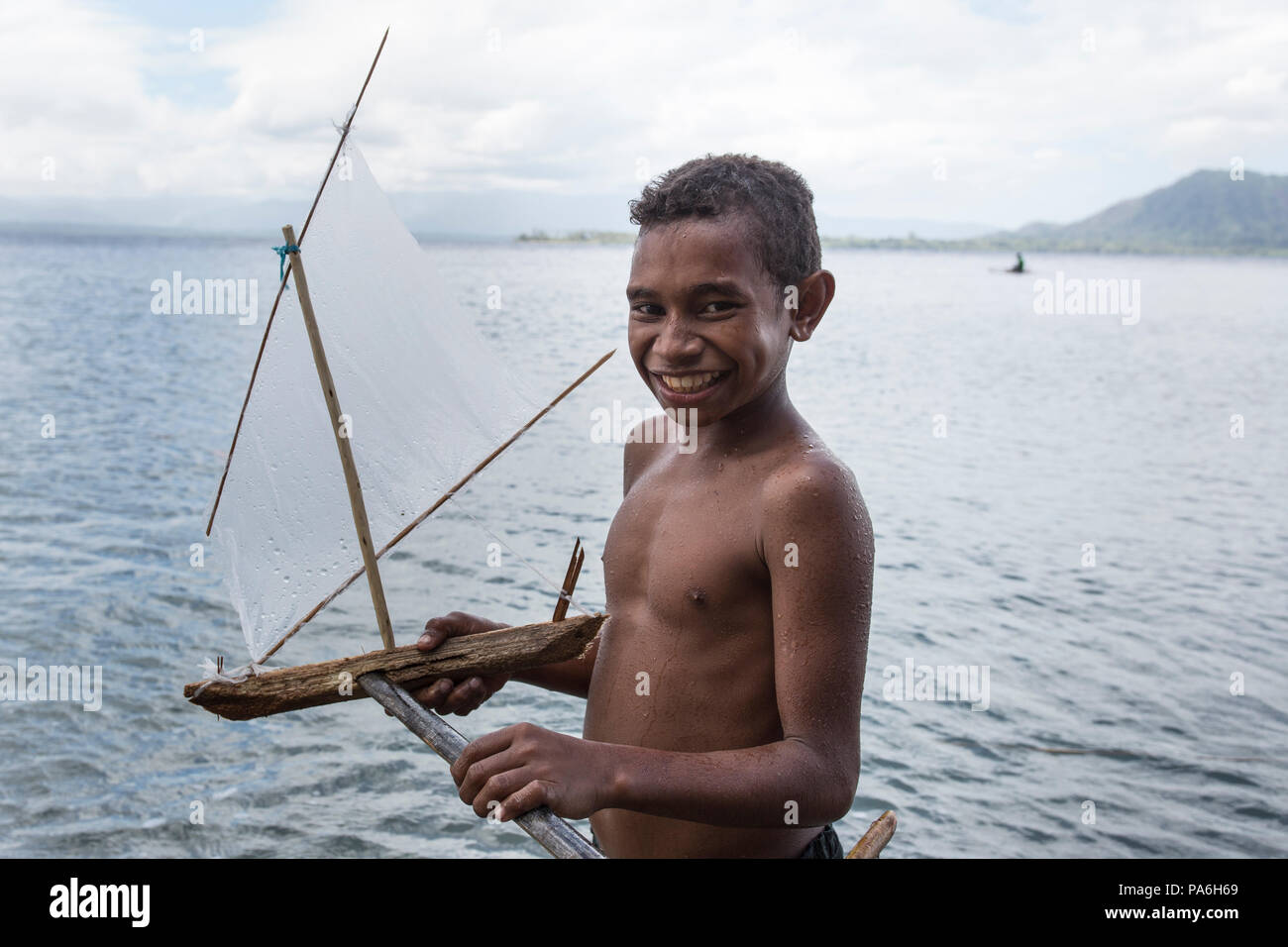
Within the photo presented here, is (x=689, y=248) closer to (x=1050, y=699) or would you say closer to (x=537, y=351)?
(x=1050, y=699)

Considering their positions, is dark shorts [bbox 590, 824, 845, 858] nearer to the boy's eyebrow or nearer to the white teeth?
the white teeth

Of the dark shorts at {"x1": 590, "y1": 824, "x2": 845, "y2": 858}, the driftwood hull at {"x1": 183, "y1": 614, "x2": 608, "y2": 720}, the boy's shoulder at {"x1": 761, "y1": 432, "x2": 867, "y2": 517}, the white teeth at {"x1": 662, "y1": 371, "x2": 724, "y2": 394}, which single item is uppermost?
the white teeth at {"x1": 662, "y1": 371, "x2": 724, "y2": 394}

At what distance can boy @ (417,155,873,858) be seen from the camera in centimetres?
173

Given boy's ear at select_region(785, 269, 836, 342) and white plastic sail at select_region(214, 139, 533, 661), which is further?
white plastic sail at select_region(214, 139, 533, 661)

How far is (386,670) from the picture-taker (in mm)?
2090

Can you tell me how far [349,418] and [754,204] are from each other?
1.14m

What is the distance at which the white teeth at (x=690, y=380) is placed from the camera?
1995 mm

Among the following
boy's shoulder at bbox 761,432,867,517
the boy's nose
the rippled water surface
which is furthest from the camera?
the rippled water surface

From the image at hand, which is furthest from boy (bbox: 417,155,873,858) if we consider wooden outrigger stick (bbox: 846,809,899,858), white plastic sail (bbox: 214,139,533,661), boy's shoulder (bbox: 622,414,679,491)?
white plastic sail (bbox: 214,139,533,661)

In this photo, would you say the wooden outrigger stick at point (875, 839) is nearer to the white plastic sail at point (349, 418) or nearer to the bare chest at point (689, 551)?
A: the bare chest at point (689, 551)

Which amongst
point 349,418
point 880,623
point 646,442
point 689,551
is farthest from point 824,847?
point 880,623

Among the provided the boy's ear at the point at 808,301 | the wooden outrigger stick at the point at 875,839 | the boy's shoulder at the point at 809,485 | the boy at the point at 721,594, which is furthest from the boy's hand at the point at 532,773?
the wooden outrigger stick at the point at 875,839
